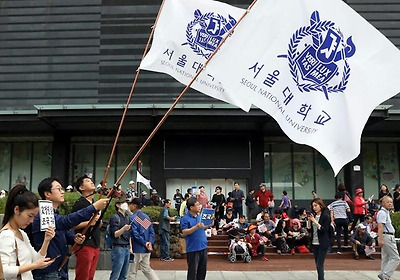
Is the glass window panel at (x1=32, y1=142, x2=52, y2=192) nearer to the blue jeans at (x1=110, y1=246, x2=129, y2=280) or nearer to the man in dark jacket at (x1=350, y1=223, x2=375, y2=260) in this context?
the man in dark jacket at (x1=350, y1=223, x2=375, y2=260)

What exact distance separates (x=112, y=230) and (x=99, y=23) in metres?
19.9

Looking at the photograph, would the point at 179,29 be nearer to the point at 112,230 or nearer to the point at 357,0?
the point at 112,230

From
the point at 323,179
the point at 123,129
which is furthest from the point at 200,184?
the point at 323,179

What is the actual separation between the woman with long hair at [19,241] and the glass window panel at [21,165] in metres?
24.0

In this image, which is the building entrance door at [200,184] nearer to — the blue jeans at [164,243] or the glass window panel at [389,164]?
the glass window panel at [389,164]

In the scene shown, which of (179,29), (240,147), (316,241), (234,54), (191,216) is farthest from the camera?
(240,147)

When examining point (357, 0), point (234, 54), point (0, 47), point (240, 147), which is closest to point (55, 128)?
point (0, 47)

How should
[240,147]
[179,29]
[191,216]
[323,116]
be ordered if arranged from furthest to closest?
[240,147] < [191,216] < [179,29] < [323,116]

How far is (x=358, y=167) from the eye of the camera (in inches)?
985

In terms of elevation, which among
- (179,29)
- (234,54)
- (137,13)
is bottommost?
(234,54)

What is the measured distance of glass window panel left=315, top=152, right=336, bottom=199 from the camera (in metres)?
26.3

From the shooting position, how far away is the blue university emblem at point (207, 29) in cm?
763

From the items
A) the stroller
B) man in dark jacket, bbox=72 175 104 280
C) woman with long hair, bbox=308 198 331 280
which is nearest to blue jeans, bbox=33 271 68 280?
man in dark jacket, bbox=72 175 104 280

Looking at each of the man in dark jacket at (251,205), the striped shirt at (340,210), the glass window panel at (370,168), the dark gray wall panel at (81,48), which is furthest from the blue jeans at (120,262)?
the glass window panel at (370,168)
